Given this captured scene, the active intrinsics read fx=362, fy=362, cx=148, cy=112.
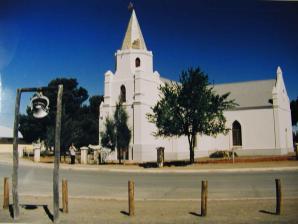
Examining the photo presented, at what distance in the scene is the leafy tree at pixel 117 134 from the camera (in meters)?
32.6

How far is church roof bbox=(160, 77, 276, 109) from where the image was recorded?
3731 cm

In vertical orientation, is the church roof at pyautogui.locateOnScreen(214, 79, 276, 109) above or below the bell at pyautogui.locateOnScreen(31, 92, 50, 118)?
above

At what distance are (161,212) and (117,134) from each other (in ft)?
79.5

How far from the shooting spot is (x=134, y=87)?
113 feet

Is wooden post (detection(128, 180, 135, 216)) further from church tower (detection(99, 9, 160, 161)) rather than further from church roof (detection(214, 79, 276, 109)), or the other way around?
church roof (detection(214, 79, 276, 109))

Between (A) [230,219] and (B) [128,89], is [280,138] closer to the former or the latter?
(B) [128,89]

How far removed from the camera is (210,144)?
39219 mm

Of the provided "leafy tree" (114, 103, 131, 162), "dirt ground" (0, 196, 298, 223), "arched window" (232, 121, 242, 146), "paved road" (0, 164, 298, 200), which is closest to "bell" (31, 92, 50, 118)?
"dirt ground" (0, 196, 298, 223)

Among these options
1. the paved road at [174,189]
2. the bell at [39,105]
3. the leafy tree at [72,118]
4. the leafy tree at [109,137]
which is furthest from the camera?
the leafy tree at [72,118]

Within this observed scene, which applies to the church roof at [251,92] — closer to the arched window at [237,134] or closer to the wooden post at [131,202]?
the arched window at [237,134]

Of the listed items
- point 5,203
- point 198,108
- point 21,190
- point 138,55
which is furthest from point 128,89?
point 5,203

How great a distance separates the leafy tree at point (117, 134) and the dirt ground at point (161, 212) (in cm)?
2180

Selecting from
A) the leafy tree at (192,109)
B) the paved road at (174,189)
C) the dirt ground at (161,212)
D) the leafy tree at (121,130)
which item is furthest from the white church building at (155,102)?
the dirt ground at (161,212)

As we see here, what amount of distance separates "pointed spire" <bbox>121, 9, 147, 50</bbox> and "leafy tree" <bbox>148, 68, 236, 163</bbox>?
10290 millimetres
